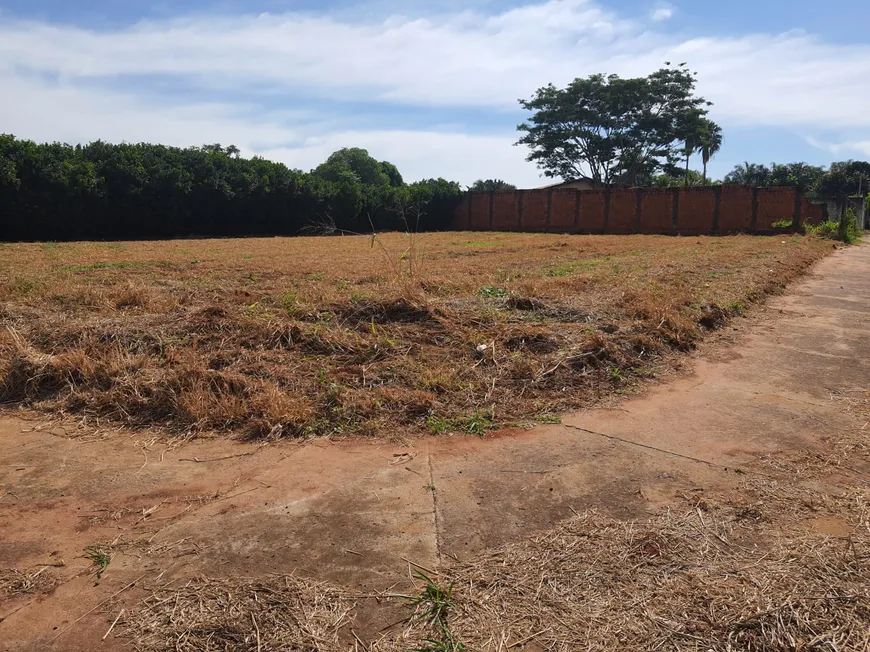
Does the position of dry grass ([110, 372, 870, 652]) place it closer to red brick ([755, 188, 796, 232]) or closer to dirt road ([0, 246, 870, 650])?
dirt road ([0, 246, 870, 650])

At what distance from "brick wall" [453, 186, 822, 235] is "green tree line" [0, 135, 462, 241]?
4.93 meters

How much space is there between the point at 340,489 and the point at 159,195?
86.6 ft

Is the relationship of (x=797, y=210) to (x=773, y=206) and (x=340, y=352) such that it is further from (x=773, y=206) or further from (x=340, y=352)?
(x=340, y=352)

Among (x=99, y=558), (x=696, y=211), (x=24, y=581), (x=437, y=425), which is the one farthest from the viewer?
(x=696, y=211)

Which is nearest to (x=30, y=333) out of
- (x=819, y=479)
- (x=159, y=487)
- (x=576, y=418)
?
(x=159, y=487)

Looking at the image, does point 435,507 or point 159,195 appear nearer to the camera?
point 435,507

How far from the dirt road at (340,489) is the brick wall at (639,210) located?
2792 centimetres

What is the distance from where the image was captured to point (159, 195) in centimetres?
2612

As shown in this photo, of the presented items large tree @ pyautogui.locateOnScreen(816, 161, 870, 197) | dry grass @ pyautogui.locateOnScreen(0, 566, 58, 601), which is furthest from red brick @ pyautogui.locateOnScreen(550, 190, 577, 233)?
dry grass @ pyautogui.locateOnScreen(0, 566, 58, 601)

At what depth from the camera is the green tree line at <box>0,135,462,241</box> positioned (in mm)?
22156

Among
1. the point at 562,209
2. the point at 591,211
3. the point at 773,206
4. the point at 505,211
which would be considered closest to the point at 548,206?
the point at 562,209

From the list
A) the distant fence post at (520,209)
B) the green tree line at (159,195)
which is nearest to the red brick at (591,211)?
the distant fence post at (520,209)

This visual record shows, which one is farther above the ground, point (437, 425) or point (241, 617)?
Answer: point (437, 425)

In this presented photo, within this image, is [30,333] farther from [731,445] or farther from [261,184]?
[261,184]
